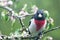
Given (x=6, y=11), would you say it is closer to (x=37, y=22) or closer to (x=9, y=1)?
(x=9, y=1)

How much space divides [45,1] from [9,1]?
439cm

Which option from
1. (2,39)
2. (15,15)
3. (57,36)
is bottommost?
(57,36)

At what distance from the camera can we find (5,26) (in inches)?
255

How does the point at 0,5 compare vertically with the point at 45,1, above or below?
above

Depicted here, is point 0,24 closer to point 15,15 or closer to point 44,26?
point 44,26

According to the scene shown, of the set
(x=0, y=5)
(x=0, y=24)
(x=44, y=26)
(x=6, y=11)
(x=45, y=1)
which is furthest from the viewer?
(x=45, y=1)

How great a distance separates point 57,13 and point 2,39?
4.73 m

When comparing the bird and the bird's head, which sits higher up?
the bird's head

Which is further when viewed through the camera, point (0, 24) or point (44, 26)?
point (0, 24)

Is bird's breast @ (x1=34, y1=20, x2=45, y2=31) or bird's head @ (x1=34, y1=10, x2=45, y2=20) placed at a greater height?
bird's head @ (x1=34, y1=10, x2=45, y2=20)

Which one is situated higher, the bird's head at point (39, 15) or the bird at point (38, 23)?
the bird's head at point (39, 15)

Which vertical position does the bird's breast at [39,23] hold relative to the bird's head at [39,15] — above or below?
below

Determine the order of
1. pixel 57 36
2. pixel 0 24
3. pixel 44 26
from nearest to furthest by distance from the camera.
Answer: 1. pixel 44 26
2. pixel 0 24
3. pixel 57 36

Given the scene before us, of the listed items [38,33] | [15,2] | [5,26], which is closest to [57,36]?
[5,26]
